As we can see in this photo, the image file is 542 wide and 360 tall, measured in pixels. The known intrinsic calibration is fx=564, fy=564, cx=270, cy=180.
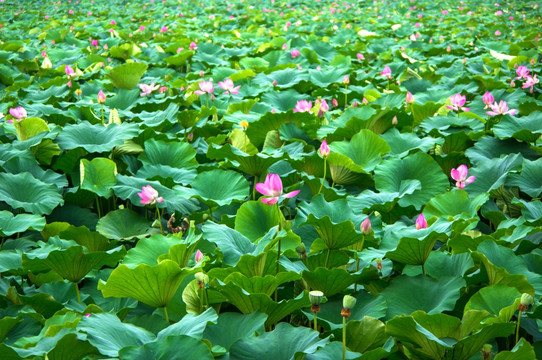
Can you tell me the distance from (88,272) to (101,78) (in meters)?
2.59

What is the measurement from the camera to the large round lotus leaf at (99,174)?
2.15 m

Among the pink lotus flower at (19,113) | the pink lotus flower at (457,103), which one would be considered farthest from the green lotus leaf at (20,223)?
the pink lotus flower at (457,103)

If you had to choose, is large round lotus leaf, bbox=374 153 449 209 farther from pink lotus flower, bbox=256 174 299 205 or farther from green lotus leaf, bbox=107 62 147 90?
green lotus leaf, bbox=107 62 147 90

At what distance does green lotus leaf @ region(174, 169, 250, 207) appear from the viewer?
209cm

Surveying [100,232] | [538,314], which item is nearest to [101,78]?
[100,232]

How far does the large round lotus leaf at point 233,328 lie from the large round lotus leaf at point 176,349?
197mm

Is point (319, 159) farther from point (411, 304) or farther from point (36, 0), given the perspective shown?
point (36, 0)

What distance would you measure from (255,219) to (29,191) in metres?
0.94

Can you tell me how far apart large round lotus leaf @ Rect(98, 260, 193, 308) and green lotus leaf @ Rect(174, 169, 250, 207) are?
0.67m

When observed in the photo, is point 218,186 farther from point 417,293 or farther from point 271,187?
point 417,293

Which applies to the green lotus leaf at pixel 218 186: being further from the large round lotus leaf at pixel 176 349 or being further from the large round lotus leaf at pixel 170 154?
the large round lotus leaf at pixel 176 349

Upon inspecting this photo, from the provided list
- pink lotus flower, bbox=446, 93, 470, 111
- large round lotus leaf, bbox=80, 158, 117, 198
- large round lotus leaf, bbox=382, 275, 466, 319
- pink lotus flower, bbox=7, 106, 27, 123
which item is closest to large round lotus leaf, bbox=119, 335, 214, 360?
large round lotus leaf, bbox=382, 275, 466, 319

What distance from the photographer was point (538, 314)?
4.30 ft

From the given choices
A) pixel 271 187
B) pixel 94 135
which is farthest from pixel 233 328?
pixel 94 135
